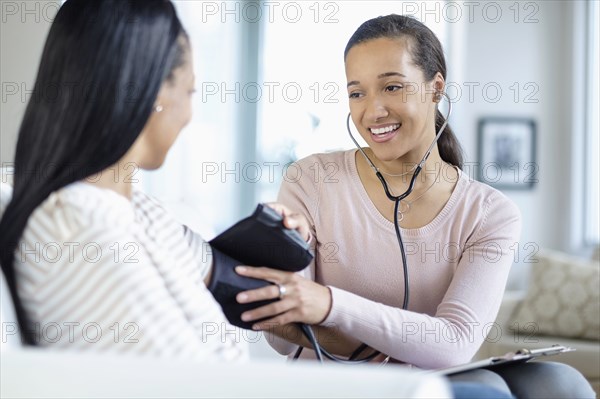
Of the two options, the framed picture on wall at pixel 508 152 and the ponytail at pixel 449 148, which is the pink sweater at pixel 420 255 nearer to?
the ponytail at pixel 449 148

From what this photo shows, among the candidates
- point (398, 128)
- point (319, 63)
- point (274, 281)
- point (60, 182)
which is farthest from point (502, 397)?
point (319, 63)

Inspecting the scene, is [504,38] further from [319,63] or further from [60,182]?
[60,182]

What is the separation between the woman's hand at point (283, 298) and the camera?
1311 millimetres

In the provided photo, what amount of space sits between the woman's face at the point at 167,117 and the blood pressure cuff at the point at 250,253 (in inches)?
7.2

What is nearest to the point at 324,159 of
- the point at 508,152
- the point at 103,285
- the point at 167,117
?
the point at 167,117

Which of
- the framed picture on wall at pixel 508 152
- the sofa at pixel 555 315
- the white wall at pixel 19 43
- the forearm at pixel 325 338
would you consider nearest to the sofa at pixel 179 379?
the forearm at pixel 325 338

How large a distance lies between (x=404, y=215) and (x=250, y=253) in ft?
1.88

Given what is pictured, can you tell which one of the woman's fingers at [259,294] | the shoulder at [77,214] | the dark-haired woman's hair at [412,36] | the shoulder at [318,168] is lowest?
the woman's fingers at [259,294]

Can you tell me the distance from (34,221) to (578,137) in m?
4.79

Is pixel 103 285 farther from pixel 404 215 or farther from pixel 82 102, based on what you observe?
pixel 404 215

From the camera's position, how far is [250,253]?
133cm

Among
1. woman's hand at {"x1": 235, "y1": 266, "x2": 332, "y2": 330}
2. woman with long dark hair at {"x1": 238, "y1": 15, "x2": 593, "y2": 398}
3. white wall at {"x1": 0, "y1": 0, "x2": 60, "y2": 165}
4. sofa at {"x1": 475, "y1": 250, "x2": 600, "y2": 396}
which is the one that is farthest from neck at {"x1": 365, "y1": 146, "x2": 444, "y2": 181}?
sofa at {"x1": 475, "y1": 250, "x2": 600, "y2": 396}

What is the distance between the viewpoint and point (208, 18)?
507 cm

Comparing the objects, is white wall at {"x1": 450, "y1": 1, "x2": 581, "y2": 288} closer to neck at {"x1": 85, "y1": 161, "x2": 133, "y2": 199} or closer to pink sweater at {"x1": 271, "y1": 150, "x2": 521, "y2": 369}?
pink sweater at {"x1": 271, "y1": 150, "x2": 521, "y2": 369}
